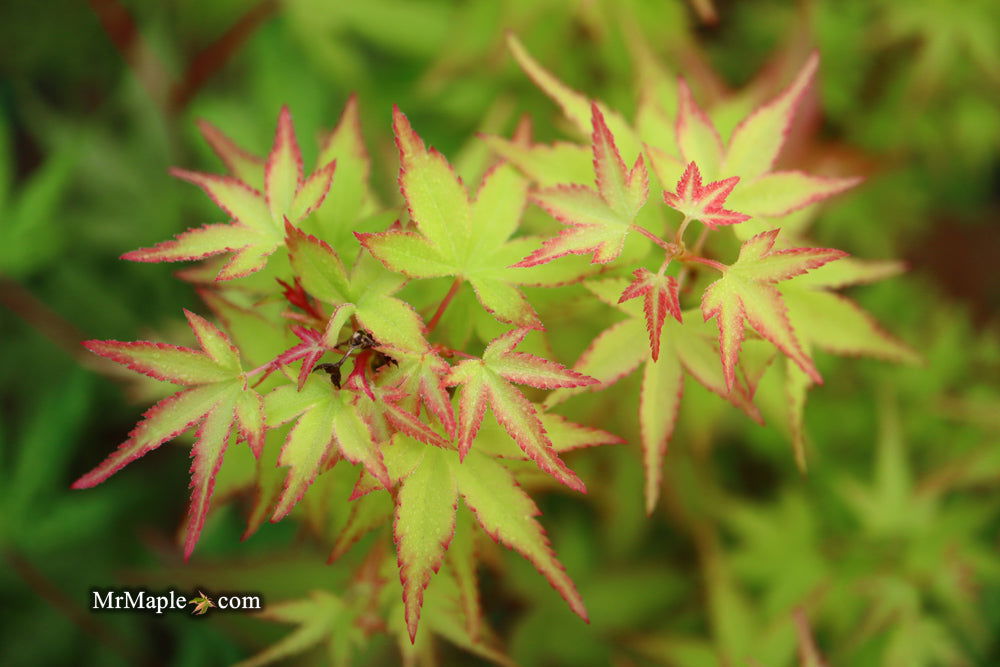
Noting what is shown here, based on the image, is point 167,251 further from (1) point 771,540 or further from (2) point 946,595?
(2) point 946,595

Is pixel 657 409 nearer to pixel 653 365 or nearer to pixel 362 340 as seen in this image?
pixel 653 365

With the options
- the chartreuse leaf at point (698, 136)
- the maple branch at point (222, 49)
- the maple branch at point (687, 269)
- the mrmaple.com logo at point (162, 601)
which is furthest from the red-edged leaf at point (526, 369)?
the maple branch at point (222, 49)

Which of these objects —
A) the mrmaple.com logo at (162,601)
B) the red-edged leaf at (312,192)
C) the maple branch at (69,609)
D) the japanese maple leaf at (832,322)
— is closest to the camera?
the red-edged leaf at (312,192)

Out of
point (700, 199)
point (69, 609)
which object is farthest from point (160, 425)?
point (69, 609)

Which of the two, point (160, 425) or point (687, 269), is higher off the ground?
point (687, 269)

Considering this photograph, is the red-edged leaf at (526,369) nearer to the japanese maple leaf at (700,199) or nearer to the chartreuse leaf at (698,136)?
the japanese maple leaf at (700,199)

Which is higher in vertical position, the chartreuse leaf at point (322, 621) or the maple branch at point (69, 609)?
the chartreuse leaf at point (322, 621)
